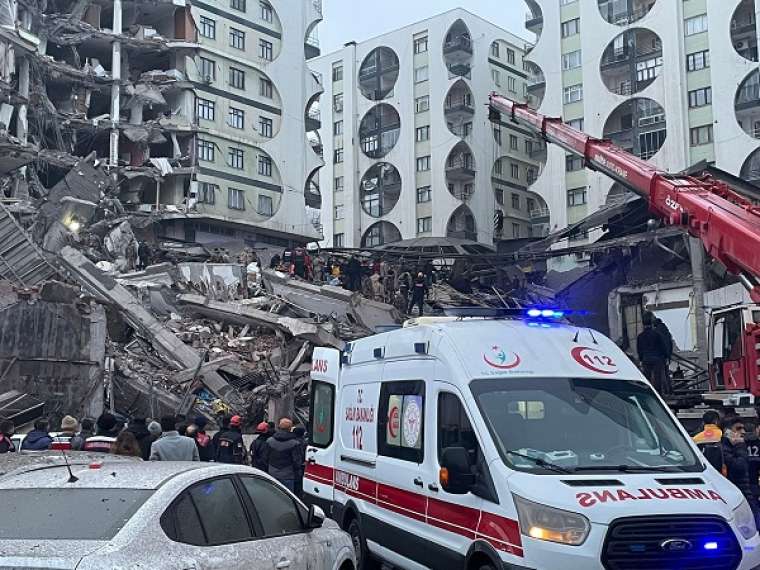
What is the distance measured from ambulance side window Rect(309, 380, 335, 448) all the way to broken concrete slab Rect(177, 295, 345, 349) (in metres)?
9.86

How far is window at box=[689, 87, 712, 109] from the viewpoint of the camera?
44594 mm

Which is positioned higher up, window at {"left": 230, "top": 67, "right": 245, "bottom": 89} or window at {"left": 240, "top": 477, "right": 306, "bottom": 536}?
window at {"left": 230, "top": 67, "right": 245, "bottom": 89}

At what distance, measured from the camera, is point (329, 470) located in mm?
9500

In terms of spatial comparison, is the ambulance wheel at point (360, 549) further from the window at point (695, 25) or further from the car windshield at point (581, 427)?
the window at point (695, 25)

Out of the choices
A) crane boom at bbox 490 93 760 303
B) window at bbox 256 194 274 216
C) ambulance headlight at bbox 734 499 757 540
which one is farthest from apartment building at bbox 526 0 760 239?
ambulance headlight at bbox 734 499 757 540

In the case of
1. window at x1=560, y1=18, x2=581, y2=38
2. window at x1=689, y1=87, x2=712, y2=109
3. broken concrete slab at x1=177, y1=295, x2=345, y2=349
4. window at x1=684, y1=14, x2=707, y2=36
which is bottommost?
broken concrete slab at x1=177, y1=295, x2=345, y2=349

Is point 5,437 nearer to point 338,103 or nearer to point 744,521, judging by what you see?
point 744,521

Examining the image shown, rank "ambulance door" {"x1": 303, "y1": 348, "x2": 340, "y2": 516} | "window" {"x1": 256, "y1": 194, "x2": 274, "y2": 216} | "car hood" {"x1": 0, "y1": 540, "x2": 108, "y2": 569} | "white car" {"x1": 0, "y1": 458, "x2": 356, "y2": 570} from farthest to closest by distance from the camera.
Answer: "window" {"x1": 256, "y1": 194, "x2": 274, "y2": 216}, "ambulance door" {"x1": 303, "y1": 348, "x2": 340, "y2": 516}, "white car" {"x1": 0, "y1": 458, "x2": 356, "y2": 570}, "car hood" {"x1": 0, "y1": 540, "x2": 108, "y2": 569}

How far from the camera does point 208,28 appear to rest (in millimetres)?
52531

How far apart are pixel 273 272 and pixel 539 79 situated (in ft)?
99.0

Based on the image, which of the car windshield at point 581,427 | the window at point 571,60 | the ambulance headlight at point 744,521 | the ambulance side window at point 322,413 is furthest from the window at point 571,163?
the ambulance headlight at point 744,521

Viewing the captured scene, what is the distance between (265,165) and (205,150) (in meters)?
5.41

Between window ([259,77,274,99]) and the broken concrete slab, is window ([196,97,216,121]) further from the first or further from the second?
the broken concrete slab

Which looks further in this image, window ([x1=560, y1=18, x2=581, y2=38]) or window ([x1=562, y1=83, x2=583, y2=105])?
window ([x1=560, y1=18, x2=581, y2=38])
